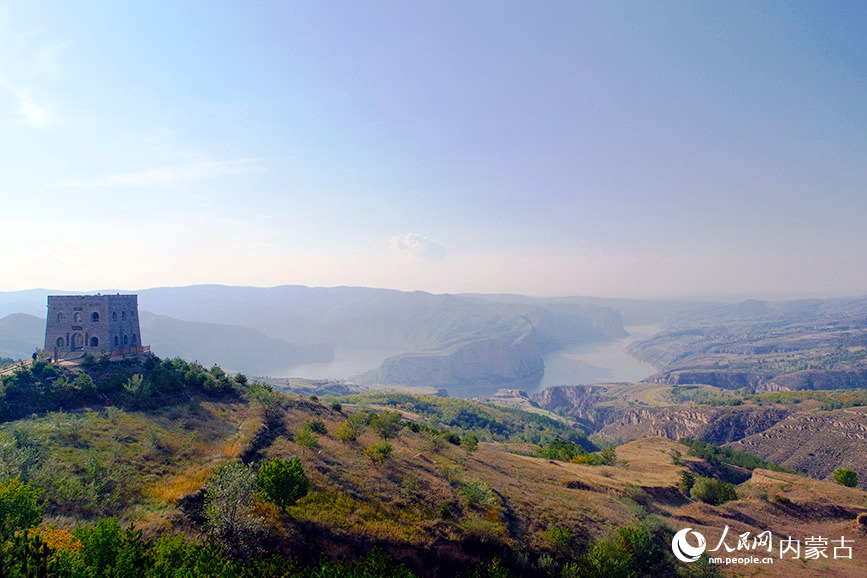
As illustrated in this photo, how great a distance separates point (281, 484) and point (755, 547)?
89.0 ft

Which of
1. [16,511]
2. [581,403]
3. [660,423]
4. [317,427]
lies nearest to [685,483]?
[317,427]

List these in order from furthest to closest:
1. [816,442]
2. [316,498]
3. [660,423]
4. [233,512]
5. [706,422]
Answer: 1. [660,423]
2. [706,422]
3. [816,442]
4. [316,498]
5. [233,512]

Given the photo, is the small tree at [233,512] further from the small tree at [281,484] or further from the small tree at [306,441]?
the small tree at [306,441]

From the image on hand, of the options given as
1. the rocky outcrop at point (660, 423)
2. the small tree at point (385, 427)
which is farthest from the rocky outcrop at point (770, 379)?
the small tree at point (385, 427)

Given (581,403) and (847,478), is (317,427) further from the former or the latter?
(581,403)

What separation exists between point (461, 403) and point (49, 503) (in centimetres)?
11657

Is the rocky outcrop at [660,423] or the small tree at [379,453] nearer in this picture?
the small tree at [379,453]

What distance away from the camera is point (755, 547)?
23688mm

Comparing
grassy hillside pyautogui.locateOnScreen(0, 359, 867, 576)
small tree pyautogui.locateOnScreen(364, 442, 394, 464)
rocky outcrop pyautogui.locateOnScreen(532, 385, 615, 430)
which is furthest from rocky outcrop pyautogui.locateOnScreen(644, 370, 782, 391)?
small tree pyautogui.locateOnScreen(364, 442, 394, 464)

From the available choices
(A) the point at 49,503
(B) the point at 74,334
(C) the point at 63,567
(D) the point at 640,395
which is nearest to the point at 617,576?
(C) the point at 63,567

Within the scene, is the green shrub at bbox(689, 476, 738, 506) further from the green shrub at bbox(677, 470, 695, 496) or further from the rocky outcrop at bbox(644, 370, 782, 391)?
the rocky outcrop at bbox(644, 370, 782, 391)

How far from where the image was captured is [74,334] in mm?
38906
